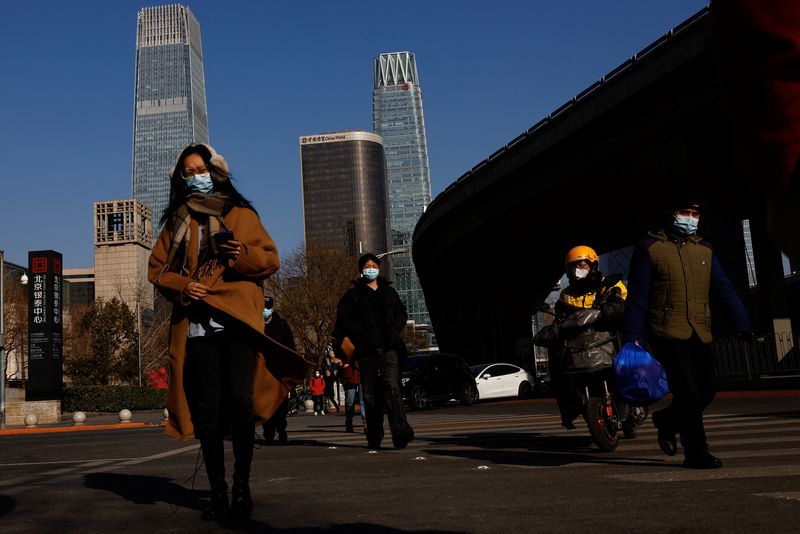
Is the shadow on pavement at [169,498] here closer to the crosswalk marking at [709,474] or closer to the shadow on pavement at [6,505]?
the shadow on pavement at [6,505]

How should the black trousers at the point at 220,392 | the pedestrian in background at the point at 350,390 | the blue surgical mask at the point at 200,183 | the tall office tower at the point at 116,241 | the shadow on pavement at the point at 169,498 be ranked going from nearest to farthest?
the shadow on pavement at the point at 169,498
the black trousers at the point at 220,392
the blue surgical mask at the point at 200,183
the pedestrian in background at the point at 350,390
the tall office tower at the point at 116,241

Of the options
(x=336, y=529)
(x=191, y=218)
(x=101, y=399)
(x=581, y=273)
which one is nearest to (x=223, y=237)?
(x=191, y=218)

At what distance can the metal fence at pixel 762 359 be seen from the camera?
2275 cm

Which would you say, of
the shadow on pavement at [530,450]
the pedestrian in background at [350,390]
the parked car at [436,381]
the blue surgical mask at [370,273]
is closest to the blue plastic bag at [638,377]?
the shadow on pavement at [530,450]

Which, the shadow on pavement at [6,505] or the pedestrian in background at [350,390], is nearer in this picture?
the shadow on pavement at [6,505]

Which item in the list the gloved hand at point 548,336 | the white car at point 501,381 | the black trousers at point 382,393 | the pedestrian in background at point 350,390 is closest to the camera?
the gloved hand at point 548,336

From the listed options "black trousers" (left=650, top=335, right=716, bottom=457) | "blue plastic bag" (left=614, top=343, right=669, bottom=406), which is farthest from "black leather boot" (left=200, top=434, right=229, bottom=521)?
"black trousers" (left=650, top=335, right=716, bottom=457)

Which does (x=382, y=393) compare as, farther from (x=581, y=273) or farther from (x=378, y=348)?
(x=581, y=273)

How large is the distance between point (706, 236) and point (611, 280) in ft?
73.0

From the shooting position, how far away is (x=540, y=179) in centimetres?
3675

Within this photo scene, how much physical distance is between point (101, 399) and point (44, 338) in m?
11.4

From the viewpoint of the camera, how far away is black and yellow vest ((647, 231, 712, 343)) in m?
6.12

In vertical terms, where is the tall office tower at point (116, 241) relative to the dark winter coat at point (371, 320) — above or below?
above

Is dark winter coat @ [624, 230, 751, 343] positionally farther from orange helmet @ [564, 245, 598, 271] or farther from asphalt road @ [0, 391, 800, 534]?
orange helmet @ [564, 245, 598, 271]
